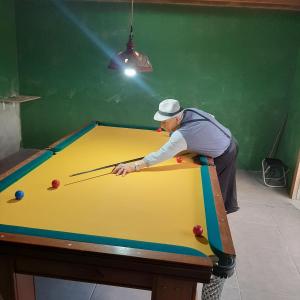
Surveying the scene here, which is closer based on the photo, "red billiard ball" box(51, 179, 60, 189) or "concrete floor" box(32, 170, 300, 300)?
"red billiard ball" box(51, 179, 60, 189)

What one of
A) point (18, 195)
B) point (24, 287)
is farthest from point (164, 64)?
point (24, 287)

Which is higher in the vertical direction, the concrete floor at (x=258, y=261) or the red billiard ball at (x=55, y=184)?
the red billiard ball at (x=55, y=184)

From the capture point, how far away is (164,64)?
4.66 m

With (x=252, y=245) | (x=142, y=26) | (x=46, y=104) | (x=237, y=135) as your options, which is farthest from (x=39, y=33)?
(x=252, y=245)

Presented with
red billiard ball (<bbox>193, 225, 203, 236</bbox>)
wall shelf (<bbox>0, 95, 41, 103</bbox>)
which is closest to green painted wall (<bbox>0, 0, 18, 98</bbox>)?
wall shelf (<bbox>0, 95, 41, 103</bbox>)

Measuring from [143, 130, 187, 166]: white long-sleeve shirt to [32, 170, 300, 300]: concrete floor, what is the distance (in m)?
0.95

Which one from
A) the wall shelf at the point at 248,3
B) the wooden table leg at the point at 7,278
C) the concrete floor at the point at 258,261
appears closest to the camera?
the wooden table leg at the point at 7,278

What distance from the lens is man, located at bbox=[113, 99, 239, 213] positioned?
239 centimetres

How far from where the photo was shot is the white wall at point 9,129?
4.58m

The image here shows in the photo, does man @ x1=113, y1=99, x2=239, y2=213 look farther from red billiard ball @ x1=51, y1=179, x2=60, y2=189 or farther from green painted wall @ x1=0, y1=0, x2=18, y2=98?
green painted wall @ x1=0, y1=0, x2=18, y2=98

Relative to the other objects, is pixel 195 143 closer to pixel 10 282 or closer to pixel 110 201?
pixel 110 201

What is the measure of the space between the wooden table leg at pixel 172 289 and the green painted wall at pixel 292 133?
331cm

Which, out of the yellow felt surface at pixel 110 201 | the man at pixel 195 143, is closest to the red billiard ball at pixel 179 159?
the yellow felt surface at pixel 110 201

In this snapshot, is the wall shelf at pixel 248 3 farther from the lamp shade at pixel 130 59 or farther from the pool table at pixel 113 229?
the pool table at pixel 113 229
